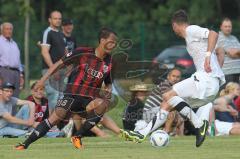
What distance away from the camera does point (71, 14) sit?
5709 centimetres

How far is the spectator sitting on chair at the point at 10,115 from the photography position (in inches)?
702

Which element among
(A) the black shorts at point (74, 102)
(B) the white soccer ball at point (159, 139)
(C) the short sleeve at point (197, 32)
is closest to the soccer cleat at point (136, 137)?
(B) the white soccer ball at point (159, 139)

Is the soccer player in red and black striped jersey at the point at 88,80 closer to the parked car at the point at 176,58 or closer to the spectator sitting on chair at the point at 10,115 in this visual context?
the spectator sitting on chair at the point at 10,115

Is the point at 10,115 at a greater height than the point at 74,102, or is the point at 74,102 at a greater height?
the point at 74,102

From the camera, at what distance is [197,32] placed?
14.5 metres

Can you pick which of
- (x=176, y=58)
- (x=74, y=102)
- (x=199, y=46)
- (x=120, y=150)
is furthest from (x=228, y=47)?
(x=176, y=58)

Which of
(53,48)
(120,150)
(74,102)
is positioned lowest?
(120,150)

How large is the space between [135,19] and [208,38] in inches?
1601

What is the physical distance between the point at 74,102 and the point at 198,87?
1954mm

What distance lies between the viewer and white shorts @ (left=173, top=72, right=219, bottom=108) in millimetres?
14430

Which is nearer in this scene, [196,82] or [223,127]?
[196,82]

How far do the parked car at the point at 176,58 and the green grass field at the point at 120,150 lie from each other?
13.8m

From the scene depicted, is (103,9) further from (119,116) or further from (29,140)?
(29,140)

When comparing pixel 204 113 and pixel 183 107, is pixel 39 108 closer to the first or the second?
pixel 204 113
